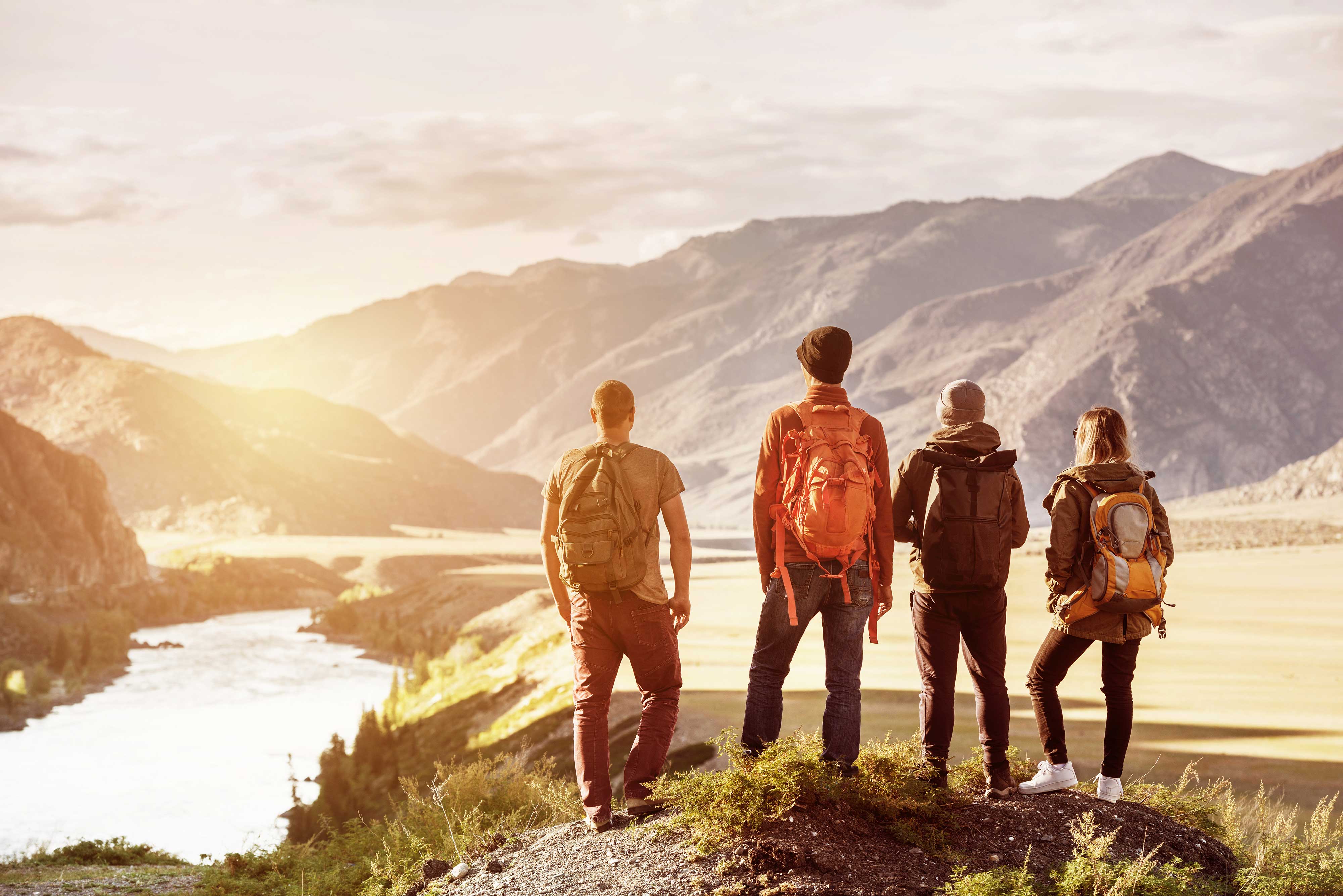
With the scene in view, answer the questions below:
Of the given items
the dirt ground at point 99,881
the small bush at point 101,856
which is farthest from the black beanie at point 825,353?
the small bush at point 101,856

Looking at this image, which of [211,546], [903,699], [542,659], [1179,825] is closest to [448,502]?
[211,546]

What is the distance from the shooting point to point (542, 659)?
32656 mm

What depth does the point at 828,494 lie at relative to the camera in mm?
6340

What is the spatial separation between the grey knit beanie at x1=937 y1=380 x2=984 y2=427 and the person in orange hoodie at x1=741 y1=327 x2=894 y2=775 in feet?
1.59

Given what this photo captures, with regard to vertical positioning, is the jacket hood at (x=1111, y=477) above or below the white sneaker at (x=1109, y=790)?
above

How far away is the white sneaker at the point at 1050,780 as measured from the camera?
23.5ft

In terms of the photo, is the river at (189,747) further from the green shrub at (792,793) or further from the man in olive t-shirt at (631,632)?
the green shrub at (792,793)

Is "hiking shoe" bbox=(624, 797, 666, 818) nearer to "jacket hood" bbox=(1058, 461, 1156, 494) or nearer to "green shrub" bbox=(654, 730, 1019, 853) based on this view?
"green shrub" bbox=(654, 730, 1019, 853)

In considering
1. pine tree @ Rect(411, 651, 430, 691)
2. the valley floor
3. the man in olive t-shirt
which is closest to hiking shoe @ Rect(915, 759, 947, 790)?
the man in olive t-shirt

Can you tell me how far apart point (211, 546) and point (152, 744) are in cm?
6268

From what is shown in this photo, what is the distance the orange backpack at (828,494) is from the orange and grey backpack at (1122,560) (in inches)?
52.0

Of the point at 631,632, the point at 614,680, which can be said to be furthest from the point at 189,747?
the point at 631,632

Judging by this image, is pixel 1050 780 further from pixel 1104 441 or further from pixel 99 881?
pixel 99 881

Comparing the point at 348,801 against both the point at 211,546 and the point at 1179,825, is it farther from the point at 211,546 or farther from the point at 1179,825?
the point at 211,546
